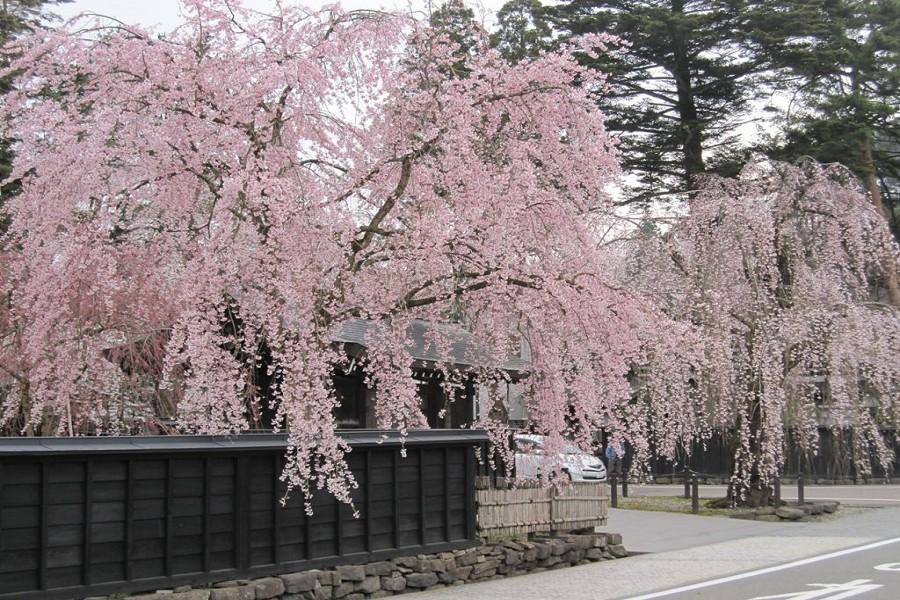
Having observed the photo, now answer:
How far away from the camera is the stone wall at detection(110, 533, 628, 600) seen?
9352mm

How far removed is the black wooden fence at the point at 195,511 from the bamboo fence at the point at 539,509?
0.54 metres

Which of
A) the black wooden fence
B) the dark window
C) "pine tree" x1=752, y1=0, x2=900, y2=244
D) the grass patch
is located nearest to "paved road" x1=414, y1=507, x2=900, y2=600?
the grass patch

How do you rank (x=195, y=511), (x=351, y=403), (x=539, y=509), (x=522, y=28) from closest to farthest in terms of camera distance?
(x=195, y=511) < (x=539, y=509) < (x=351, y=403) < (x=522, y=28)

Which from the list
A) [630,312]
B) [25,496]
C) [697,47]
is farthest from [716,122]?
[25,496]

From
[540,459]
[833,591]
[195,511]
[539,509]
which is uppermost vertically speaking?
[540,459]

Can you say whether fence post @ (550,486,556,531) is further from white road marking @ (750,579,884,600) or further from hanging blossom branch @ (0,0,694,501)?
white road marking @ (750,579,884,600)

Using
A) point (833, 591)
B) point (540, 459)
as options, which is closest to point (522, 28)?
point (540, 459)

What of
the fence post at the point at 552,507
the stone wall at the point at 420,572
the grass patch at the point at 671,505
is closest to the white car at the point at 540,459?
the fence post at the point at 552,507

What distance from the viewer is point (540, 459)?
43.0 feet

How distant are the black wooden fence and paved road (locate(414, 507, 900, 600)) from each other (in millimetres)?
1050

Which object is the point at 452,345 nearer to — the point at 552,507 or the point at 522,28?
the point at 552,507

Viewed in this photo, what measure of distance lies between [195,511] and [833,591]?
6.66 metres

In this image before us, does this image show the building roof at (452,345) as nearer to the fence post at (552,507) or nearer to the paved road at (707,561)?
the fence post at (552,507)

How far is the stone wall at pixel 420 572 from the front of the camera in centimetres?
935
